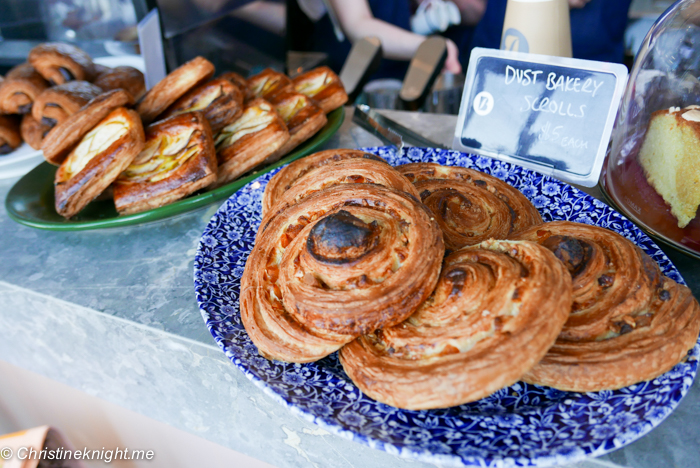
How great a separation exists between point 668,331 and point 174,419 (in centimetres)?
165

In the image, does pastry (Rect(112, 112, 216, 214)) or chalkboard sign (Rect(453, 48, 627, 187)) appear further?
pastry (Rect(112, 112, 216, 214))

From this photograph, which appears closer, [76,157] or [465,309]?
[465,309]

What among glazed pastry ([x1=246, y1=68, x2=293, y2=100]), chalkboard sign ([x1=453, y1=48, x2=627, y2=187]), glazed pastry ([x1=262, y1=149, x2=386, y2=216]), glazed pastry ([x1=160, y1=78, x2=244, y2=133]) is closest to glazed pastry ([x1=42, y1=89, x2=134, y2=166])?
glazed pastry ([x1=160, y1=78, x2=244, y2=133])

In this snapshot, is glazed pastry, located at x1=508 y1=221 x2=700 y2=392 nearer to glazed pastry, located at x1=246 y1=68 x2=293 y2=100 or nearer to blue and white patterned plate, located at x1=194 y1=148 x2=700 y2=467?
blue and white patterned plate, located at x1=194 y1=148 x2=700 y2=467

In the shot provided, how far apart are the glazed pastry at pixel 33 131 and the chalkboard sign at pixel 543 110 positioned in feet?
7.76

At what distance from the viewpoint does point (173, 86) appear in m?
2.45

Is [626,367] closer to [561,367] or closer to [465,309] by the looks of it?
[561,367]

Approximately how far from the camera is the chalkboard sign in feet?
5.96

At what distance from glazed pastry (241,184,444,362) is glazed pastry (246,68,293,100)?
162 centimetres

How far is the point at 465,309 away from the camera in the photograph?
3.84 ft

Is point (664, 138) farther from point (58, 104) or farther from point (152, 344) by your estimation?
point (58, 104)

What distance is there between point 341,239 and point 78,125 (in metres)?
1.63

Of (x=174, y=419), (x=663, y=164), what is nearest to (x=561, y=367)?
(x=663, y=164)

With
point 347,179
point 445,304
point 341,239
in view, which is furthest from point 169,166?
point 445,304
